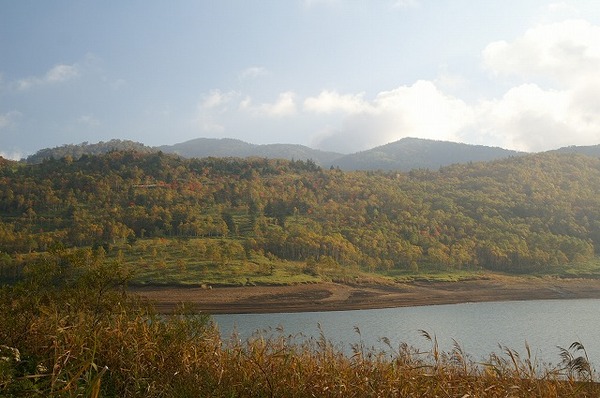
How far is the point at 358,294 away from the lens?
86.3 m

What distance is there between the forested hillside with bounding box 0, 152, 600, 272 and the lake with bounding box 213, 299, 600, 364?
32858 millimetres

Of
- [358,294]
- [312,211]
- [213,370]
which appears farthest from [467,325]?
[312,211]

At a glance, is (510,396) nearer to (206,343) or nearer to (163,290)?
(206,343)

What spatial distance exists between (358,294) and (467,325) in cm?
3364

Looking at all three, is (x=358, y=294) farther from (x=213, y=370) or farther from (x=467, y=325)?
(x=213, y=370)

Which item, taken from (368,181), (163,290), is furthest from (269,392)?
(368,181)

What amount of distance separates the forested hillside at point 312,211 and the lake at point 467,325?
32858mm

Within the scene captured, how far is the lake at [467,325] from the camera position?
38.5 m

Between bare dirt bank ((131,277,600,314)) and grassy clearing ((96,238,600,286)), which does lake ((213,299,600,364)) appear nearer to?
bare dirt bank ((131,277,600,314))

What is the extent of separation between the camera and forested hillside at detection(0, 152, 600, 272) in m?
113

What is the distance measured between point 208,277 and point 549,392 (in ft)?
277

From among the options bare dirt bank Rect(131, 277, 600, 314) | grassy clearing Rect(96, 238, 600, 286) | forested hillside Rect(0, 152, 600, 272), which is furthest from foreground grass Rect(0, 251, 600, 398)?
forested hillside Rect(0, 152, 600, 272)

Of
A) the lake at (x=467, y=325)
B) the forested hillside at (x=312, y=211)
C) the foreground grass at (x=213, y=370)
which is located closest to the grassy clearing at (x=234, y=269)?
the forested hillside at (x=312, y=211)

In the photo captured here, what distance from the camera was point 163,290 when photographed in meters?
80.7
